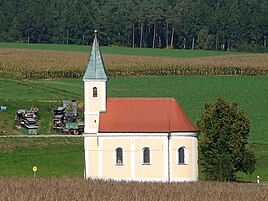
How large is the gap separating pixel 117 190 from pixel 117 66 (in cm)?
6763

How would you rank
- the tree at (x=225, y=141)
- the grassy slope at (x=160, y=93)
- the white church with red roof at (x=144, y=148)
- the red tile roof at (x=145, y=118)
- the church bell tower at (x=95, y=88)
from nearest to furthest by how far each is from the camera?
the tree at (x=225, y=141) < the white church with red roof at (x=144, y=148) < the red tile roof at (x=145, y=118) < the church bell tower at (x=95, y=88) < the grassy slope at (x=160, y=93)

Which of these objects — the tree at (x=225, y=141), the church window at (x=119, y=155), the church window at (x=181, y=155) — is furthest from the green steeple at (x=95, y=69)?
the tree at (x=225, y=141)

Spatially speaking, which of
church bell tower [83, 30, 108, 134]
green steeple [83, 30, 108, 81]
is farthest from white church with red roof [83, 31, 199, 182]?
green steeple [83, 30, 108, 81]

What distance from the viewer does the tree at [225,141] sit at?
61250 mm

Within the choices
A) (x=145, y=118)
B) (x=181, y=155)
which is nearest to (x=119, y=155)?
(x=145, y=118)

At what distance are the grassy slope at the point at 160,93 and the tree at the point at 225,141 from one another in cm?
317

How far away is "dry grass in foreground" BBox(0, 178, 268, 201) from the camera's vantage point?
4325 centimetres

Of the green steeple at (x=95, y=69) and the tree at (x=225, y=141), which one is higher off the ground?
the green steeple at (x=95, y=69)

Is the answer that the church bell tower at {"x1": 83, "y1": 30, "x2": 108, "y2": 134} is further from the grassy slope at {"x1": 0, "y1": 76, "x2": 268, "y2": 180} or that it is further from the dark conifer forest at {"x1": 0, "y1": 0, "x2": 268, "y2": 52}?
the dark conifer forest at {"x1": 0, "y1": 0, "x2": 268, "y2": 52}

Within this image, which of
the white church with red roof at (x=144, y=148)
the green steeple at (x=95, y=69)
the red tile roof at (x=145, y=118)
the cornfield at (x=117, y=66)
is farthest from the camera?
the cornfield at (x=117, y=66)

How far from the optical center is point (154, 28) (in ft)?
640

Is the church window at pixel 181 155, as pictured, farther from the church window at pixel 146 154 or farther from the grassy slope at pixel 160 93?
the grassy slope at pixel 160 93

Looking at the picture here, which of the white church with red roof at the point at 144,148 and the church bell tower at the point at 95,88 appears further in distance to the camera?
the church bell tower at the point at 95,88

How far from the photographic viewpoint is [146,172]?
64500 mm
